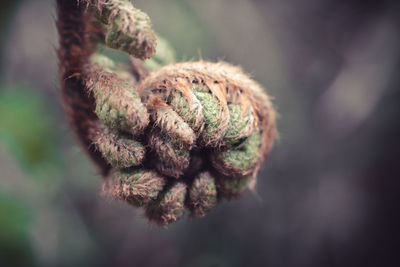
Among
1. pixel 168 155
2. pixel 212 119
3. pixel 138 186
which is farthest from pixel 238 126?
pixel 138 186

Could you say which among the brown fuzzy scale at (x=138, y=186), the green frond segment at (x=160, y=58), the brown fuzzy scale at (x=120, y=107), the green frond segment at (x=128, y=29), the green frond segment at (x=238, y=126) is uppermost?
the green frond segment at (x=160, y=58)

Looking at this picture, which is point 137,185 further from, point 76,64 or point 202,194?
point 76,64

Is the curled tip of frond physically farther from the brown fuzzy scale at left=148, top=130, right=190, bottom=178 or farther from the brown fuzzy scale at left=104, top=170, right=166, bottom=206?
the brown fuzzy scale at left=104, top=170, right=166, bottom=206

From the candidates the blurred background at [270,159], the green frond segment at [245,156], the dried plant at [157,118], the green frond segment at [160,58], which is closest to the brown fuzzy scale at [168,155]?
the dried plant at [157,118]

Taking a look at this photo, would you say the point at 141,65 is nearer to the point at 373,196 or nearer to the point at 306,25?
the point at 306,25

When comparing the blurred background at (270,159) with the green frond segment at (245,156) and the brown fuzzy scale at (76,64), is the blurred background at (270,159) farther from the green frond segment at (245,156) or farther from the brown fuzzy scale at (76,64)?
the green frond segment at (245,156)

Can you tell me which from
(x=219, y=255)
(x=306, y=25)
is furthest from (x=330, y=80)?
(x=219, y=255)
